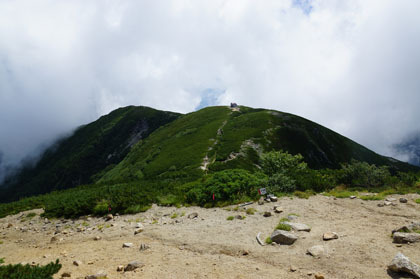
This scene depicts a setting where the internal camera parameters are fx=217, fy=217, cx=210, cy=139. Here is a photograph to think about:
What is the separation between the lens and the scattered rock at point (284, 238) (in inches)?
330

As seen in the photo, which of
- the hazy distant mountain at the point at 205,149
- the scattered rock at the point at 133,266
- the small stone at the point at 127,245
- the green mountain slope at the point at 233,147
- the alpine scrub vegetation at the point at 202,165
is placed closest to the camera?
the scattered rock at the point at 133,266

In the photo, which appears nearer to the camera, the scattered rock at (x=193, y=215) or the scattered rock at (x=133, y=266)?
the scattered rock at (x=133, y=266)

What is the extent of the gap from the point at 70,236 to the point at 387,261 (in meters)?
15.6

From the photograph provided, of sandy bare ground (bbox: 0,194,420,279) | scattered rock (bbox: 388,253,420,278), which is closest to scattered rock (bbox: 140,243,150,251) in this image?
sandy bare ground (bbox: 0,194,420,279)

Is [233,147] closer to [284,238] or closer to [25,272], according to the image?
[284,238]

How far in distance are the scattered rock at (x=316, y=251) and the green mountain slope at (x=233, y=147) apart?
31.6 m

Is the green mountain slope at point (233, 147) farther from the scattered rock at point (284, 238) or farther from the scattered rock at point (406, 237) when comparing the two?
the scattered rock at point (406, 237)

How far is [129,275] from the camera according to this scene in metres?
6.87

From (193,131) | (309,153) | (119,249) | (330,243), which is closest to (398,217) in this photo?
(330,243)

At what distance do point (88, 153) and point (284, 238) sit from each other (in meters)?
163

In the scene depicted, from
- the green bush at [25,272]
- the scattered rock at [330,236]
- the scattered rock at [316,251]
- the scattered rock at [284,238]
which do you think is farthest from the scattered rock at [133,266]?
the scattered rock at [330,236]

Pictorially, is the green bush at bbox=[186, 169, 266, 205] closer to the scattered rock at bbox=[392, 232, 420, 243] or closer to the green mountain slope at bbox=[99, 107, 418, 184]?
the scattered rock at bbox=[392, 232, 420, 243]

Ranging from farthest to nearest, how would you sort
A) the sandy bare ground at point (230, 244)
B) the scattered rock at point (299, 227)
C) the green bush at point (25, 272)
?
the scattered rock at point (299, 227)
the sandy bare ground at point (230, 244)
the green bush at point (25, 272)

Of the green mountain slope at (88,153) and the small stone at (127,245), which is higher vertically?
the green mountain slope at (88,153)
